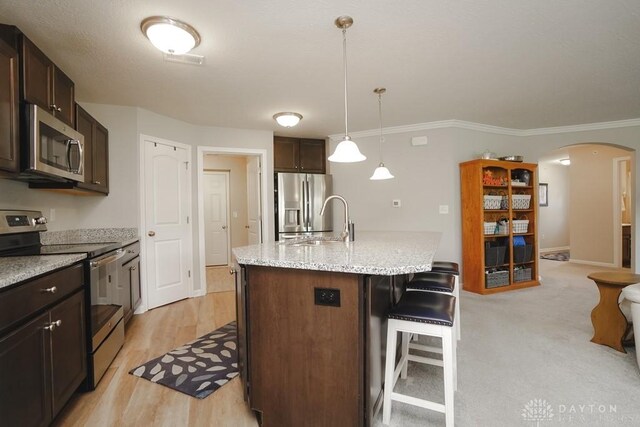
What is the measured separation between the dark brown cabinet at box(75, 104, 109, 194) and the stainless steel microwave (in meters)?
0.27

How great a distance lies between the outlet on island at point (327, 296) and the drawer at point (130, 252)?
6.98 feet

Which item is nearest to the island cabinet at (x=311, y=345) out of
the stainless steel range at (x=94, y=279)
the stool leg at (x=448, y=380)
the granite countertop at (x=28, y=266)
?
the stool leg at (x=448, y=380)

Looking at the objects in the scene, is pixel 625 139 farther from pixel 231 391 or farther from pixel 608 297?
pixel 231 391

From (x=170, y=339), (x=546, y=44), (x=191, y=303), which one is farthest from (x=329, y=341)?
(x=191, y=303)

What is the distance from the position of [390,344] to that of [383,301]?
0.76 ft

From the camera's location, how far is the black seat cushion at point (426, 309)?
4.88 ft

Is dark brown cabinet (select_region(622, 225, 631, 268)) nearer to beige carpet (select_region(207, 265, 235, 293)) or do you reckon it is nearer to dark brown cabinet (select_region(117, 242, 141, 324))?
beige carpet (select_region(207, 265, 235, 293))

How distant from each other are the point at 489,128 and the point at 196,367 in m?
4.66

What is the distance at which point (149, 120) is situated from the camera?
348 centimetres

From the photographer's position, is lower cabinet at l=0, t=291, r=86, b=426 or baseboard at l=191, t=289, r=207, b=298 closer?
lower cabinet at l=0, t=291, r=86, b=426

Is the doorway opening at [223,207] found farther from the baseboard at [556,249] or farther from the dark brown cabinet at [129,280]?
the baseboard at [556,249]

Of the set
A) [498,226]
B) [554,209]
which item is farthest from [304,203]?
[554,209]

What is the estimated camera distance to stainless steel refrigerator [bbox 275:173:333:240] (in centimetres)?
441

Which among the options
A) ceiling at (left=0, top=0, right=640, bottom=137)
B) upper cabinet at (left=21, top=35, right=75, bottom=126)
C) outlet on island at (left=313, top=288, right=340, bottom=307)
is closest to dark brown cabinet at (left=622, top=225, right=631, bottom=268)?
ceiling at (left=0, top=0, right=640, bottom=137)
